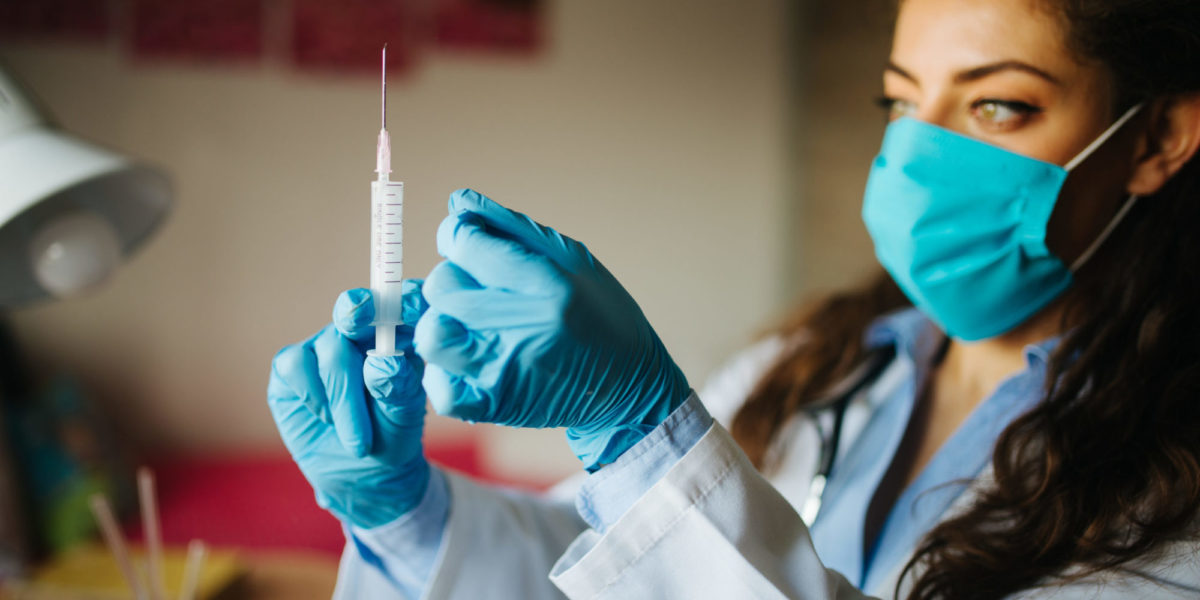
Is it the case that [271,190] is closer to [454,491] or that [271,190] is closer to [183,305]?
[183,305]

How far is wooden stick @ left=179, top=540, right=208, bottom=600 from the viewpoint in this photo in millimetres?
1123

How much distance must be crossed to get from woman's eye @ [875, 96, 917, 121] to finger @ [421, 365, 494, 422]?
0.71 meters

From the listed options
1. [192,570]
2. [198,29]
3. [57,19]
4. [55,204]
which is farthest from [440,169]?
[55,204]

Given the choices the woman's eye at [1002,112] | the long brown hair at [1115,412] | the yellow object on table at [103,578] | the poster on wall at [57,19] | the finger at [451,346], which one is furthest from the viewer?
the poster on wall at [57,19]

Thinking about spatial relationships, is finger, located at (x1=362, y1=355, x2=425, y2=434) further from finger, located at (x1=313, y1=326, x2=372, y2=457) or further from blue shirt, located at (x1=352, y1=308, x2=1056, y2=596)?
blue shirt, located at (x1=352, y1=308, x2=1056, y2=596)

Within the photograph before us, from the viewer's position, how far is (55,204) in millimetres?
771

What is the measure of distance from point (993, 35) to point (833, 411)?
1.81ft

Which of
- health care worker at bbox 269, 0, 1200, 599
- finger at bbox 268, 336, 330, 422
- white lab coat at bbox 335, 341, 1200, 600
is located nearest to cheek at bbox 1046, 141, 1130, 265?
health care worker at bbox 269, 0, 1200, 599

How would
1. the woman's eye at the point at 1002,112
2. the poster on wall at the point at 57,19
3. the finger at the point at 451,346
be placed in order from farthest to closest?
1. the poster on wall at the point at 57,19
2. the woman's eye at the point at 1002,112
3. the finger at the point at 451,346

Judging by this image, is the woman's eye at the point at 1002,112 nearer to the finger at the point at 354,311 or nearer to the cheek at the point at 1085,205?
the cheek at the point at 1085,205

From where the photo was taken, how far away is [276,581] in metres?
1.55

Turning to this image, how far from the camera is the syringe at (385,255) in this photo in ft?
2.40

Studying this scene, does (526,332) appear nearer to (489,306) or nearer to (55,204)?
(489,306)

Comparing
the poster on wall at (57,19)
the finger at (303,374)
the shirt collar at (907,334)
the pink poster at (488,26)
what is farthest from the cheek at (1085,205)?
the poster on wall at (57,19)
